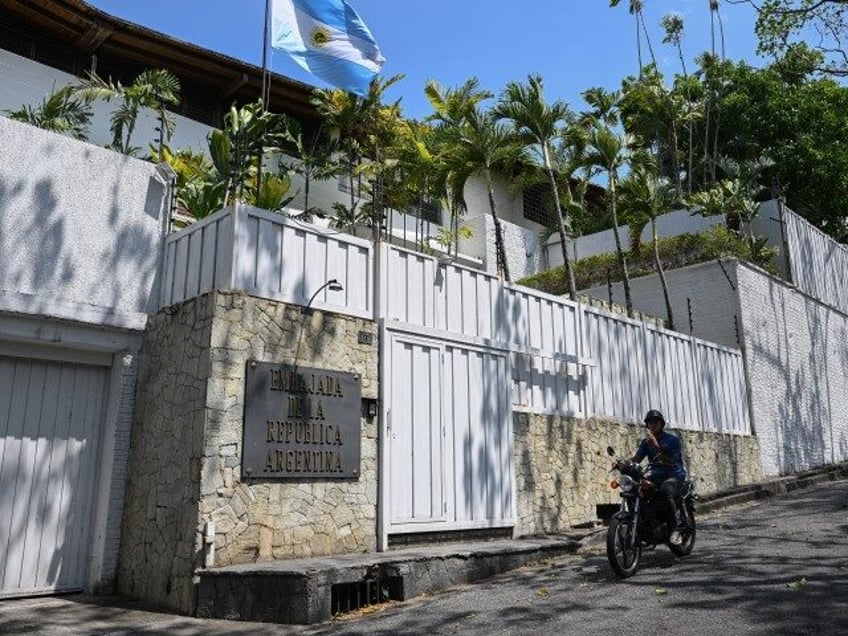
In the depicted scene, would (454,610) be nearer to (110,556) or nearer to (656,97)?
(110,556)

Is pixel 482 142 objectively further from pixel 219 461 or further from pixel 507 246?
pixel 219 461

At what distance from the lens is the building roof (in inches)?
647

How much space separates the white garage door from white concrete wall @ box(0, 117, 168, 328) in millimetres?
804

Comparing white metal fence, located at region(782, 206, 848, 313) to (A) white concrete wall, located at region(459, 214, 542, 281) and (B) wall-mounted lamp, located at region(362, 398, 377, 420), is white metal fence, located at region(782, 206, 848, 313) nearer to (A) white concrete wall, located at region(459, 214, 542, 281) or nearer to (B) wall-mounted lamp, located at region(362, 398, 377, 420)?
(A) white concrete wall, located at region(459, 214, 542, 281)

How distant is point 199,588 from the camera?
698cm

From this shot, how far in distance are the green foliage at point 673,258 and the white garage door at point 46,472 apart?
12869 mm

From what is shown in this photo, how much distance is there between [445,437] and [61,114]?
37.6 ft

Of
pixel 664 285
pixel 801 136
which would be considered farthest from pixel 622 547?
pixel 801 136

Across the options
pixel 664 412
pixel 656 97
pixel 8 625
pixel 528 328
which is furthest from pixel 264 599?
pixel 656 97

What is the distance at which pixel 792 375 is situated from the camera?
1772 centimetres

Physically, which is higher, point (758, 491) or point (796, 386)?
point (796, 386)

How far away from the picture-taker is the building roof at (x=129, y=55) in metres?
16.4

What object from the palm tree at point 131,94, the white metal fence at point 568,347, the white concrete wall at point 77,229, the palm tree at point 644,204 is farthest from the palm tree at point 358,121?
the white concrete wall at point 77,229

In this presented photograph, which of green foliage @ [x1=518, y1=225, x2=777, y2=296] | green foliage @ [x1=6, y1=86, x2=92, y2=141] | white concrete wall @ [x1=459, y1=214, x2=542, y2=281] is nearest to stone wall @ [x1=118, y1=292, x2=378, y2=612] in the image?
green foliage @ [x1=6, y1=86, x2=92, y2=141]
